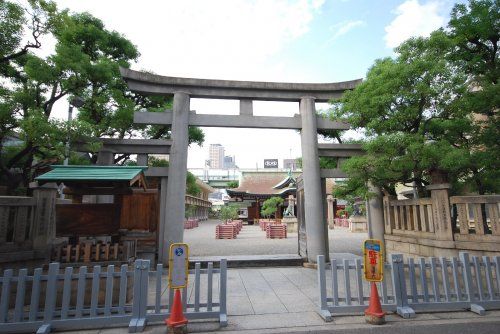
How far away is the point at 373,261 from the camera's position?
464cm

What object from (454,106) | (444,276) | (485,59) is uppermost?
(485,59)

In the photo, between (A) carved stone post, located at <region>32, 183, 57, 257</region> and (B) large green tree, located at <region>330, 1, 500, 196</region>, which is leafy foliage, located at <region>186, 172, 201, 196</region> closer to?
(A) carved stone post, located at <region>32, 183, 57, 257</region>

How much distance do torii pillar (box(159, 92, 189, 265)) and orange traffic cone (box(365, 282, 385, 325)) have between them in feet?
18.0

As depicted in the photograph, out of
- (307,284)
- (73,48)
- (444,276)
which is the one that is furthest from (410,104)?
(73,48)

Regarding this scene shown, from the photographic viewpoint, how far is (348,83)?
388 inches

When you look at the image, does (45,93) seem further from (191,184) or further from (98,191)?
(191,184)

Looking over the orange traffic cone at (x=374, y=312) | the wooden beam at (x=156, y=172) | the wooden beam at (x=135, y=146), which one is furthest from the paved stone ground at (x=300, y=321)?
the wooden beam at (x=135, y=146)

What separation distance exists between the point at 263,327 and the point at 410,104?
6.71 meters

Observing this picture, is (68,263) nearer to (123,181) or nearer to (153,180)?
(123,181)

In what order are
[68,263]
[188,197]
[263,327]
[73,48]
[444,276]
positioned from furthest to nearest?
[188,197]
[73,48]
[68,263]
[444,276]
[263,327]

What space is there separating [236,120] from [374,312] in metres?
6.71

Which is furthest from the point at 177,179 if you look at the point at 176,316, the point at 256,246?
the point at 256,246

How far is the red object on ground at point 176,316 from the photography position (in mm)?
4180

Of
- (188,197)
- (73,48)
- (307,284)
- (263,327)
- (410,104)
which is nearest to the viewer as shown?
(263,327)
